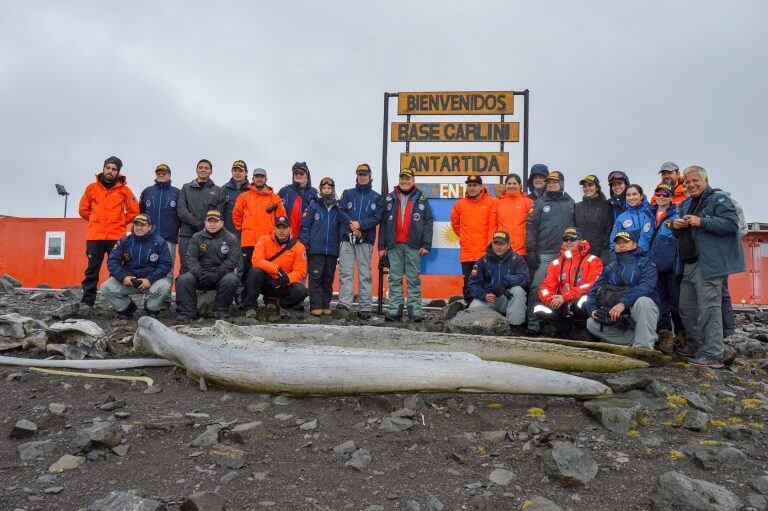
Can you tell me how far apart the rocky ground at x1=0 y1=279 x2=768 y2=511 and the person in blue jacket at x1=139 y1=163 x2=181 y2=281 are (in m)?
3.86

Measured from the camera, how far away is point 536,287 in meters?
6.71

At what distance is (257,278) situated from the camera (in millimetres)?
7324

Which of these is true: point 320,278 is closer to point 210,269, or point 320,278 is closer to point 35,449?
point 210,269

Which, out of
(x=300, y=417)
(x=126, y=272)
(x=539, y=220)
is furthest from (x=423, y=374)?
(x=126, y=272)

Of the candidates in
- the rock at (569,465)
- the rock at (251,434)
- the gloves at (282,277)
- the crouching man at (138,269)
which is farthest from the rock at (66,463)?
the gloves at (282,277)

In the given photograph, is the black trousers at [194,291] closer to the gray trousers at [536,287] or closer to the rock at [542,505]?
the gray trousers at [536,287]

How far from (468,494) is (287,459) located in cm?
98

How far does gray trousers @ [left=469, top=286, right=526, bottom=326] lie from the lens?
6332 millimetres

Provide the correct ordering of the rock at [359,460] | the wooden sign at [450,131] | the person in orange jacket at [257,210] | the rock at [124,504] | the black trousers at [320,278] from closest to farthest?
the rock at [124,504] < the rock at [359,460] < the black trousers at [320,278] < the person in orange jacket at [257,210] < the wooden sign at [450,131]

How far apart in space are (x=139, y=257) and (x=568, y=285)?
17.3 feet

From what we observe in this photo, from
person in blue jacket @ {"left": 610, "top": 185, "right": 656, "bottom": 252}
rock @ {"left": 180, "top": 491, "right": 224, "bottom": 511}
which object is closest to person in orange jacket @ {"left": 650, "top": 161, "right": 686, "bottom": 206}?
person in blue jacket @ {"left": 610, "top": 185, "right": 656, "bottom": 252}

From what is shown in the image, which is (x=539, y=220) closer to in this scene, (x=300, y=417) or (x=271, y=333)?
(x=271, y=333)

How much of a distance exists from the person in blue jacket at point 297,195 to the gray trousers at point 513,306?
10.00 feet

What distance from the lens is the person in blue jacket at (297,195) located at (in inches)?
322
